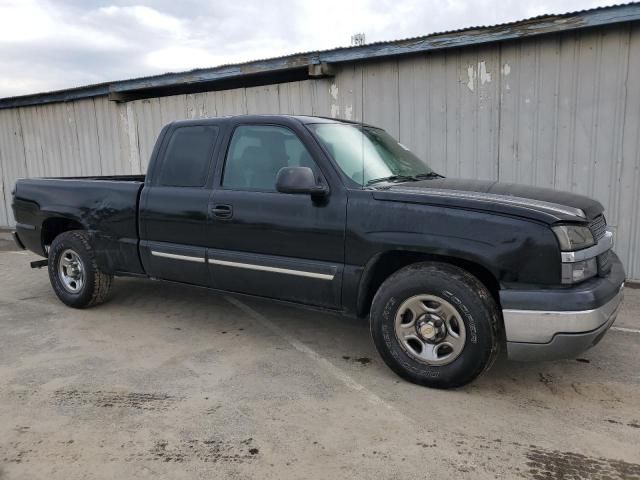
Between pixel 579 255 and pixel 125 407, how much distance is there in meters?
2.91

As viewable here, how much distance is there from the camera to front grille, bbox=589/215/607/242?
3222 millimetres

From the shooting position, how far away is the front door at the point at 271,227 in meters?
3.58

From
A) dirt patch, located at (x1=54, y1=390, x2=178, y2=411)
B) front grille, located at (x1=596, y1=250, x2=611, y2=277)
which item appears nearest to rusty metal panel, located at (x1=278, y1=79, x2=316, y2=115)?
front grille, located at (x1=596, y1=250, x2=611, y2=277)

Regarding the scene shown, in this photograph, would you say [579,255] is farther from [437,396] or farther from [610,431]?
[437,396]

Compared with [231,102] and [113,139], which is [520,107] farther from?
[113,139]

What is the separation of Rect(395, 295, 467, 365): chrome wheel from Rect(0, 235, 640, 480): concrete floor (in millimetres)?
259

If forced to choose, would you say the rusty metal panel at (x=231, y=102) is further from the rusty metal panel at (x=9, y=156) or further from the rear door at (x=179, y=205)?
the rusty metal panel at (x=9, y=156)

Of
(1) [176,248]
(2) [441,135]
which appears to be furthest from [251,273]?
(2) [441,135]

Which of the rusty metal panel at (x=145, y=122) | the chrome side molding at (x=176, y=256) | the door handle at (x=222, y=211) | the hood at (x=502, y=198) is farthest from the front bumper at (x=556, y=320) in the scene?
the rusty metal panel at (x=145, y=122)

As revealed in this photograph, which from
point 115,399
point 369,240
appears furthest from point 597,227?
point 115,399

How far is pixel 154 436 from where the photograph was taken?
109 inches

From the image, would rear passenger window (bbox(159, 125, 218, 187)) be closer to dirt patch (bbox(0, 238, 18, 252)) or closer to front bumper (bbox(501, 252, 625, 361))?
front bumper (bbox(501, 252, 625, 361))

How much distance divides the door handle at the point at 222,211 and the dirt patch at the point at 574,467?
2.64m

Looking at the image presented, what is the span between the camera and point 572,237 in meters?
2.96
